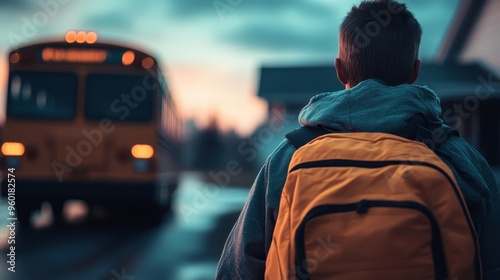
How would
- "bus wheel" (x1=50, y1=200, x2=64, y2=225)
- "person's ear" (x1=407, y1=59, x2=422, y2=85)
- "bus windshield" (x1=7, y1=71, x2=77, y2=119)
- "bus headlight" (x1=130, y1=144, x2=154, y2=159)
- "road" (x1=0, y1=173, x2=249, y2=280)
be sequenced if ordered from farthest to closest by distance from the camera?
"bus wheel" (x1=50, y1=200, x2=64, y2=225), "bus windshield" (x1=7, y1=71, x2=77, y2=119), "bus headlight" (x1=130, y1=144, x2=154, y2=159), "road" (x1=0, y1=173, x2=249, y2=280), "person's ear" (x1=407, y1=59, x2=422, y2=85)

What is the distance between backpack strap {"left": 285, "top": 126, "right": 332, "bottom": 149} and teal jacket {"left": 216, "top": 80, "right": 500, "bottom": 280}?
0.06 feet

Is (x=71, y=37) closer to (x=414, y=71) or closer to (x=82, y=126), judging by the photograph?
(x=82, y=126)

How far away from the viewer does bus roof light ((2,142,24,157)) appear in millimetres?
10828

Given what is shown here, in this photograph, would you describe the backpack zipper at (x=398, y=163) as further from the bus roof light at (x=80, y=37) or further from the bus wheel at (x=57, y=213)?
the bus wheel at (x=57, y=213)

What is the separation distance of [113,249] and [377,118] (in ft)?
26.0

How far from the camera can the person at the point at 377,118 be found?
164cm

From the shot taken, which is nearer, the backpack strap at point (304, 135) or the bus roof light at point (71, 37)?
the backpack strap at point (304, 135)

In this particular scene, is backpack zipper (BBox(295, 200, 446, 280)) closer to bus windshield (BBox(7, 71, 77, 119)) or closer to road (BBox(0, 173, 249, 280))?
road (BBox(0, 173, 249, 280))

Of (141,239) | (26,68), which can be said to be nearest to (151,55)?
(26,68)

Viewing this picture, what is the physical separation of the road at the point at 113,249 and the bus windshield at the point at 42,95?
2031mm

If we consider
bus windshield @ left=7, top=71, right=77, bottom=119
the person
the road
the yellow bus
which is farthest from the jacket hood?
bus windshield @ left=7, top=71, right=77, bottom=119

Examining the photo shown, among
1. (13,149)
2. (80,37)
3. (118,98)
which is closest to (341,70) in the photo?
(118,98)

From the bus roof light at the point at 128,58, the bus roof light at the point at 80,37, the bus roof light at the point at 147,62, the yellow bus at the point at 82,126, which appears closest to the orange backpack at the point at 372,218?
the yellow bus at the point at 82,126

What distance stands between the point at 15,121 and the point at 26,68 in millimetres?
953
